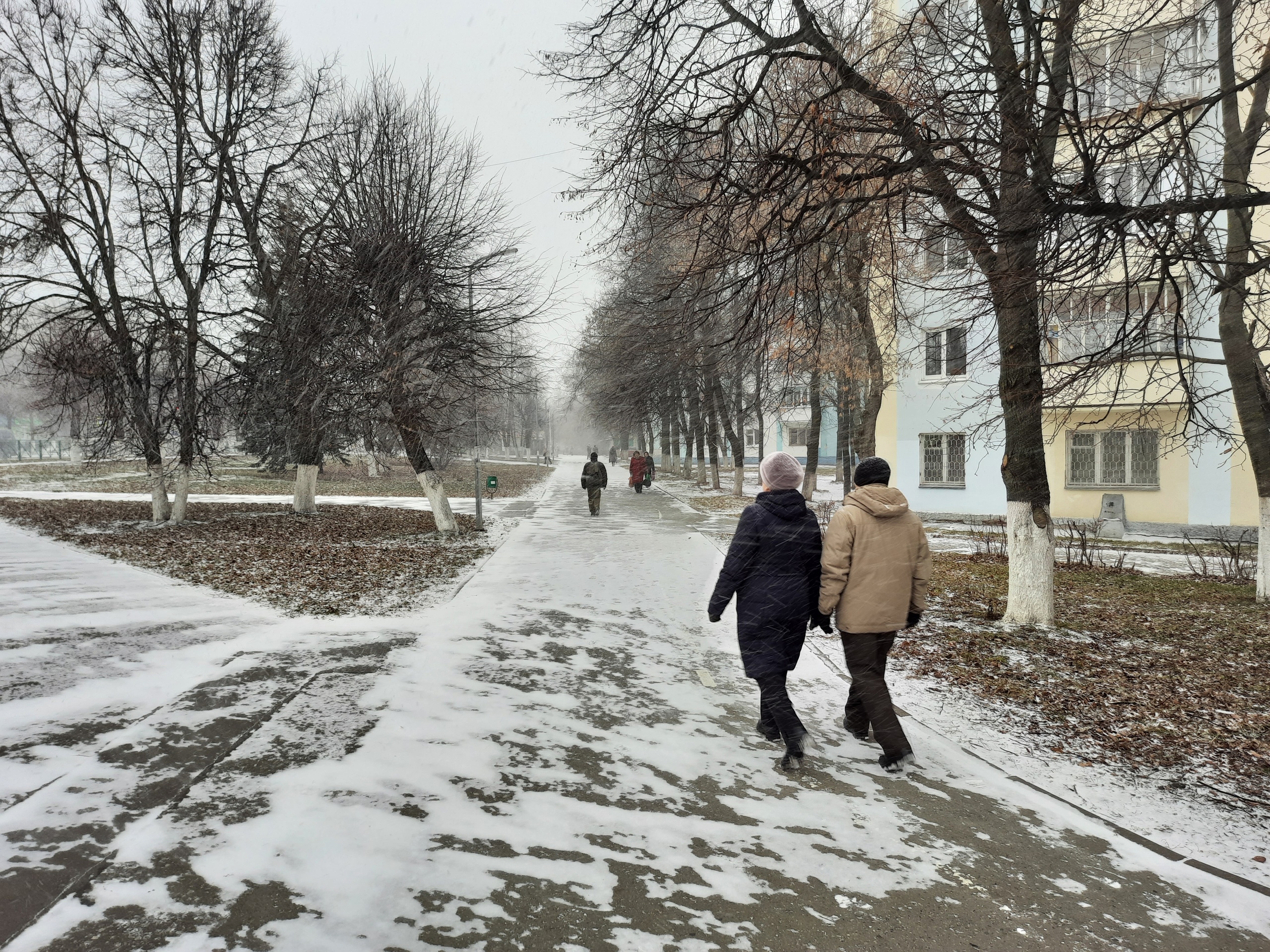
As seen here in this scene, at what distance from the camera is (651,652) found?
6.71 m

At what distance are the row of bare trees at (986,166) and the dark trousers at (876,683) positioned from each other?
2.57 meters

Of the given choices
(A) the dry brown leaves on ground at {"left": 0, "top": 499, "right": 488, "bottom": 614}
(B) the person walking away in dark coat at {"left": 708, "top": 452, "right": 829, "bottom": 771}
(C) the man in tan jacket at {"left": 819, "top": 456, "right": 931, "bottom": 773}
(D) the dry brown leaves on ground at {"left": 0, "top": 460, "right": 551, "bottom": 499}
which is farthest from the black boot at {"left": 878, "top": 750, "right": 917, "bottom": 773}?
(D) the dry brown leaves on ground at {"left": 0, "top": 460, "right": 551, "bottom": 499}

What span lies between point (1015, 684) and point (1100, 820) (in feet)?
7.55

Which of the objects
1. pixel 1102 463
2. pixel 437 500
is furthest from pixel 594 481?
pixel 1102 463

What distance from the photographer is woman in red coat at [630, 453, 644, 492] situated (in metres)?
29.8

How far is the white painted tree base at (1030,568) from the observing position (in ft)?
25.0

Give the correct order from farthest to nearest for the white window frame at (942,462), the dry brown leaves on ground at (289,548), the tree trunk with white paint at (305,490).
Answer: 1. the white window frame at (942,462)
2. the tree trunk with white paint at (305,490)
3. the dry brown leaves on ground at (289,548)

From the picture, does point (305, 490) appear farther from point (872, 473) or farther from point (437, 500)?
point (872, 473)

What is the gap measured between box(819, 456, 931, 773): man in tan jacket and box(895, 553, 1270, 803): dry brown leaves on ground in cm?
134

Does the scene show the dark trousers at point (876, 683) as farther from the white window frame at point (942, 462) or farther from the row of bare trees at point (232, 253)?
the white window frame at point (942, 462)

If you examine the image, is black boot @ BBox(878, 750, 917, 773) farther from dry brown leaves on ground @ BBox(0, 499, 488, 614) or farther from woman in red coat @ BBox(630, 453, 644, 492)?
woman in red coat @ BBox(630, 453, 644, 492)

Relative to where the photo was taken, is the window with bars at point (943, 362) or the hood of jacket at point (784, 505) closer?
the hood of jacket at point (784, 505)

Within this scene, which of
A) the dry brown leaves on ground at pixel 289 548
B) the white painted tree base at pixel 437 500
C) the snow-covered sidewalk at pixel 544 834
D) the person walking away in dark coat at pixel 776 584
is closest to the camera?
the snow-covered sidewalk at pixel 544 834

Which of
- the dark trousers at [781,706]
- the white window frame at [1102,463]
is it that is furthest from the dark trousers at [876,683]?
the white window frame at [1102,463]
